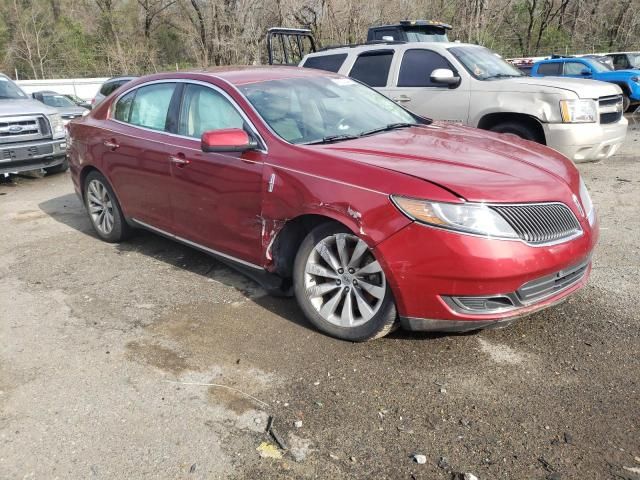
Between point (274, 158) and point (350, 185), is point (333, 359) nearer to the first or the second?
point (350, 185)

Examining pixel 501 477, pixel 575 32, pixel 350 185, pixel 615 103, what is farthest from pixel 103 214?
pixel 575 32

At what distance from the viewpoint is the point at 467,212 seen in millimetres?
2949

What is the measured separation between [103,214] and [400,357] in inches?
143

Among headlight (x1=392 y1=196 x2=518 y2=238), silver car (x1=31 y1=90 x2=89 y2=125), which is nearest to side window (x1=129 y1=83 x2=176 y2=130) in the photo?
headlight (x1=392 y1=196 x2=518 y2=238)

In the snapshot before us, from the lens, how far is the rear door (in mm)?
4586

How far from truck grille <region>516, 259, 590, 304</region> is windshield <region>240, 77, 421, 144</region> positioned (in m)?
1.60

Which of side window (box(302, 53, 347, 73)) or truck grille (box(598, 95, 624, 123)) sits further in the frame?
side window (box(302, 53, 347, 73))

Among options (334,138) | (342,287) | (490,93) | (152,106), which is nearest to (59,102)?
(152,106)

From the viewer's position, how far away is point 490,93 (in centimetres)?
731

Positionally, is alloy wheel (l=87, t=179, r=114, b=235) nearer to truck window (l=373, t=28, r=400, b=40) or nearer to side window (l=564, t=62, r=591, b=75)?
truck window (l=373, t=28, r=400, b=40)

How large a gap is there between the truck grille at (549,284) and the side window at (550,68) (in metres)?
14.3

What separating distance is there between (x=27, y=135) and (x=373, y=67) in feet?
17.8

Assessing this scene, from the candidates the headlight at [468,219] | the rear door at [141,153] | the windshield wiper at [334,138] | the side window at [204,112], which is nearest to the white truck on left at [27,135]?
the rear door at [141,153]

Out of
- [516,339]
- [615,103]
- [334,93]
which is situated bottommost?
[516,339]
